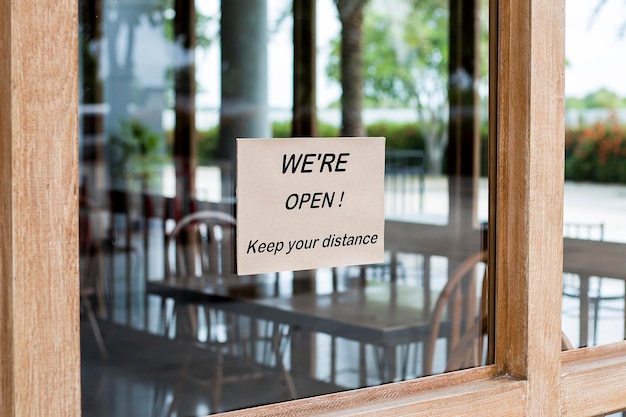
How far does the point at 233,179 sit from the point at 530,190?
341 mm

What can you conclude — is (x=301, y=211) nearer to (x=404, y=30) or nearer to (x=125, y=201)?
(x=404, y=30)

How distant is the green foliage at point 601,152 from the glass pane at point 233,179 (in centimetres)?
35

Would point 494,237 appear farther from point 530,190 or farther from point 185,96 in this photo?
point 185,96

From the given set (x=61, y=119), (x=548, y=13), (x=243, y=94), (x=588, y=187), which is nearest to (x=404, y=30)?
(x=243, y=94)

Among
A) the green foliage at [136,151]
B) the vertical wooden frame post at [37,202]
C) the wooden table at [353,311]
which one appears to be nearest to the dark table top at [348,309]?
the wooden table at [353,311]

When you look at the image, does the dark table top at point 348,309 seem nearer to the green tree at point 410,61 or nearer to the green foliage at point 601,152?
the green foliage at point 601,152

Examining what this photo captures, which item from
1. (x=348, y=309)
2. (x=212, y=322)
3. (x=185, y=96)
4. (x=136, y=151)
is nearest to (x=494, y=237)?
(x=348, y=309)

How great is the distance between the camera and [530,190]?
1.05m

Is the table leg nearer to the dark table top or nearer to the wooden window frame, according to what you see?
the wooden window frame

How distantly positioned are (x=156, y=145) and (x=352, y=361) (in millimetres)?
5092

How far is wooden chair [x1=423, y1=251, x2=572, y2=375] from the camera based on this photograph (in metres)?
1.17

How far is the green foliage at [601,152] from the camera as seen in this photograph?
103 inches

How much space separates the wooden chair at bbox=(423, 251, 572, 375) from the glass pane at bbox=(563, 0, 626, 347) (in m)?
0.12

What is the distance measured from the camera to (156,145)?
656cm
